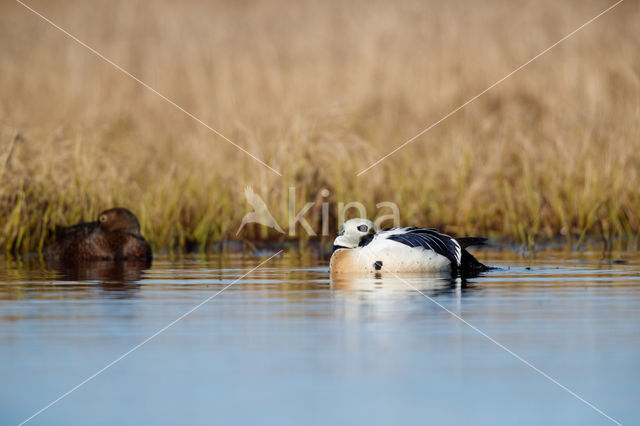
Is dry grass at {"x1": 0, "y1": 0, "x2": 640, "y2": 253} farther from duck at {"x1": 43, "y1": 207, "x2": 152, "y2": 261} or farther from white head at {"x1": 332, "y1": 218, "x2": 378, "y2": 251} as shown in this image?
white head at {"x1": 332, "y1": 218, "x2": 378, "y2": 251}

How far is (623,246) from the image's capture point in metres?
12.3

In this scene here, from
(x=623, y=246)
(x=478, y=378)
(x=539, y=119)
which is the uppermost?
(x=539, y=119)

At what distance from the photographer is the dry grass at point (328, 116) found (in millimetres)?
12938

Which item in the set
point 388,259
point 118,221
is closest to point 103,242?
point 118,221

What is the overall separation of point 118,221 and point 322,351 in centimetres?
613

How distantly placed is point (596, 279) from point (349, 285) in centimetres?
196

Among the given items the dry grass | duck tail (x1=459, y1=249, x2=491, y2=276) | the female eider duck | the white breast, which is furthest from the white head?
the dry grass

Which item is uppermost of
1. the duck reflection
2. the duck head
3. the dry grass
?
the dry grass

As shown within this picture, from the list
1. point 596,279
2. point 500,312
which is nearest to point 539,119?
point 596,279

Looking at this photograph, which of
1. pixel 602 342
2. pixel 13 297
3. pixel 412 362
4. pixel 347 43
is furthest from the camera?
pixel 347 43

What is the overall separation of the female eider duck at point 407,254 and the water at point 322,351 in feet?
1.77

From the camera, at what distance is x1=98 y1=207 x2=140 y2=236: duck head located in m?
11.6

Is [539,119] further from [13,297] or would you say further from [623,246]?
[13,297]

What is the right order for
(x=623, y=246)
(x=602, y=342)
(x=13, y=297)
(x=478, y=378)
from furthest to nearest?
(x=623, y=246)
(x=13, y=297)
(x=602, y=342)
(x=478, y=378)
